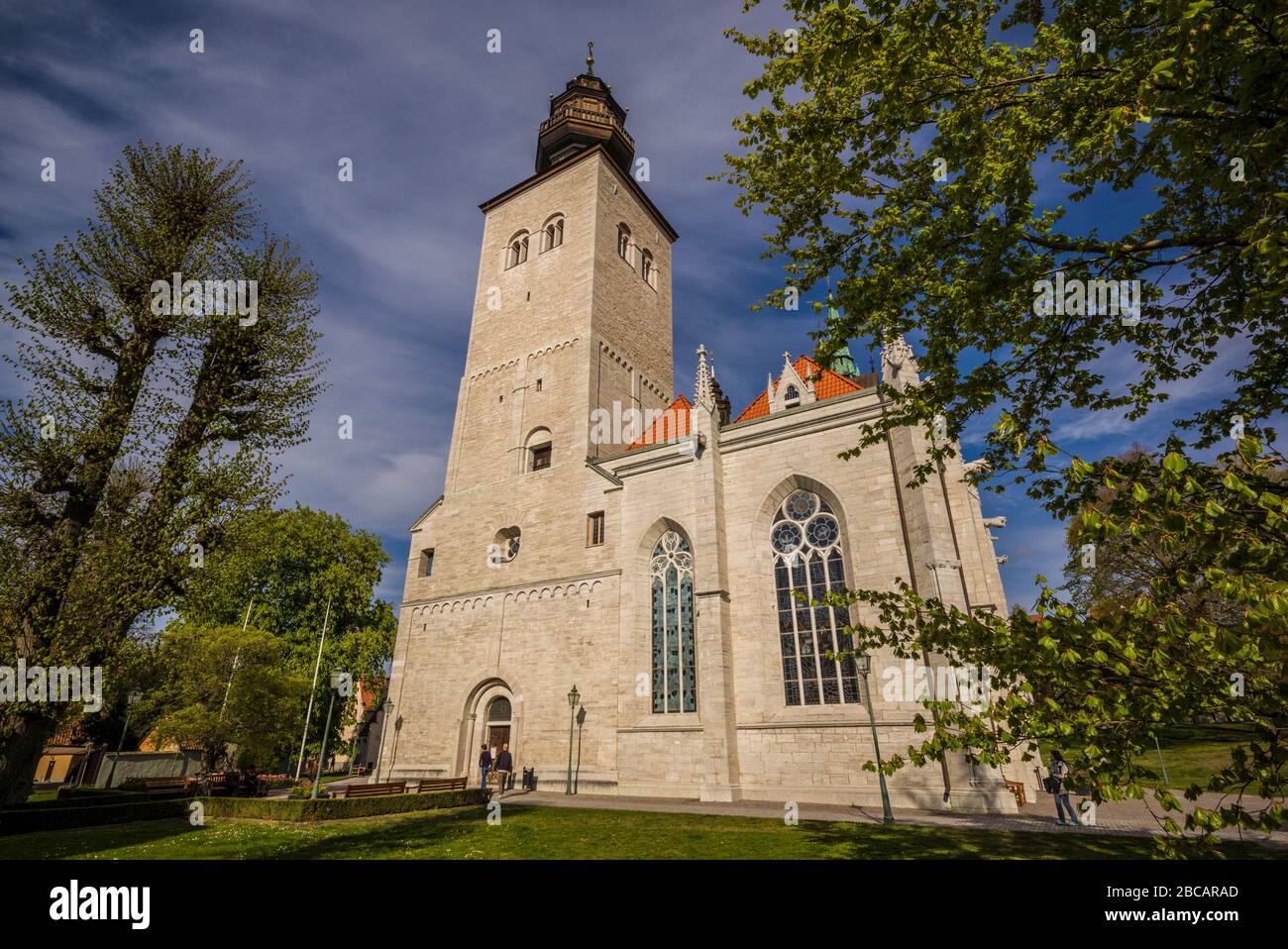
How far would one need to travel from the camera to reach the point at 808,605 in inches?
730

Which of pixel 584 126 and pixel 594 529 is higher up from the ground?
pixel 584 126

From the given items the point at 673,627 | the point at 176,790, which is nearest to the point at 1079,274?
the point at 673,627

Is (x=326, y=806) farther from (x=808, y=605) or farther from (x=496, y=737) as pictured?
(x=808, y=605)

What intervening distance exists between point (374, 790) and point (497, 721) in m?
7.06

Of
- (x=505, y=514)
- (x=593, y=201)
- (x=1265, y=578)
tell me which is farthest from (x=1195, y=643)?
(x=593, y=201)

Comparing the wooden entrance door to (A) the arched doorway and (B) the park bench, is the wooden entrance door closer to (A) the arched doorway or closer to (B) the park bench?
(A) the arched doorway

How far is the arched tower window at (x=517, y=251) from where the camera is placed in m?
31.7

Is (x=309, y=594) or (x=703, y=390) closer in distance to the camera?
(x=703, y=390)

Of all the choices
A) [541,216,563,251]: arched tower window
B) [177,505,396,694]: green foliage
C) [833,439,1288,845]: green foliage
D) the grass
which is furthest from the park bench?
the grass

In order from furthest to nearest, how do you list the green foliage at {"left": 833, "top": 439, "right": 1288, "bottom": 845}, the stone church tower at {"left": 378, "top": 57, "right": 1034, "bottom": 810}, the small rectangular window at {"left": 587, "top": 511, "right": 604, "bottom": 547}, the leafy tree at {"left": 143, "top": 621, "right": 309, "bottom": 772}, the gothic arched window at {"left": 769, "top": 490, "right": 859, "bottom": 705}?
1. the small rectangular window at {"left": 587, "top": 511, "right": 604, "bottom": 547}
2. the leafy tree at {"left": 143, "top": 621, "right": 309, "bottom": 772}
3. the gothic arched window at {"left": 769, "top": 490, "right": 859, "bottom": 705}
4. the stone church tower at {"left": 378, "top": 57, "right": 1034, "bottom": 810}
5. the green foliage at {"left": 833, "top": 439, "right": 1288, "bottom": 845}

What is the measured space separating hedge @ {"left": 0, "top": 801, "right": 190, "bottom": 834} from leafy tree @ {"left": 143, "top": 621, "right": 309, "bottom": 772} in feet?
20.2

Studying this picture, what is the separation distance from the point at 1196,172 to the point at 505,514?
74.9 feet

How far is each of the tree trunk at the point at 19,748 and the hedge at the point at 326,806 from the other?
421 cm

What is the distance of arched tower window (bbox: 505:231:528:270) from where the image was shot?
31703 mm
